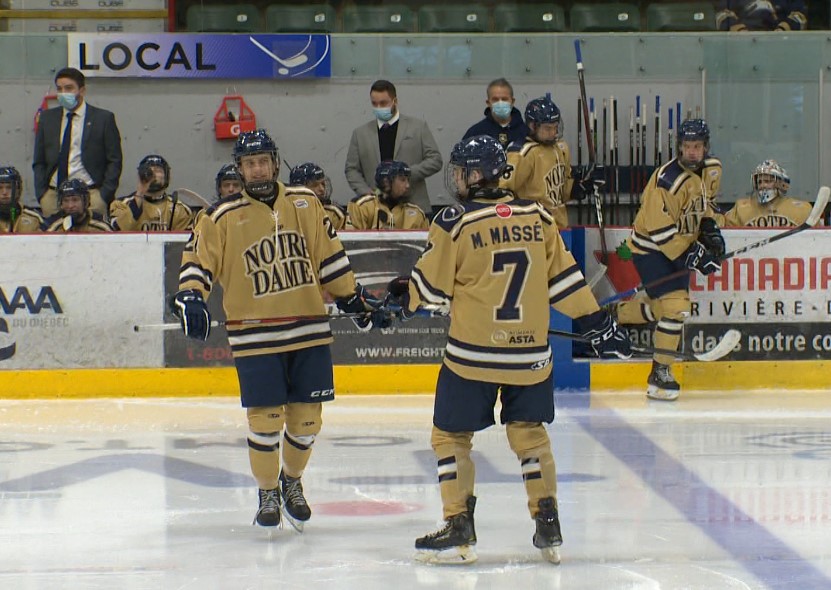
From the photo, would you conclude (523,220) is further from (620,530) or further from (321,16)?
(321,16)

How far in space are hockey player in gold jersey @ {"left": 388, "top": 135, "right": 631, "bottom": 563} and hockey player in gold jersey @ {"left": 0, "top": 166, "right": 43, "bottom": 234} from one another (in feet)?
15.4

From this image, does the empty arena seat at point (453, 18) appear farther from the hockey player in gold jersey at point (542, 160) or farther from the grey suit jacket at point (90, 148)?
the grey suit jacket at point (90, 148)

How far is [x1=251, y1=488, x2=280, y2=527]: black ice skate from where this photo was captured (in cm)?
487

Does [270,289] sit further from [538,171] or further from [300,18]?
[300,18]

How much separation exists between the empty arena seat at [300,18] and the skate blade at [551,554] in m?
6.32

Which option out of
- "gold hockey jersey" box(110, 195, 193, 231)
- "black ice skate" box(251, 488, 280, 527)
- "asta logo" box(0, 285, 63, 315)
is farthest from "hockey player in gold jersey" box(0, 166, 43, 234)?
"black ice skate" box(251, 488, 280, 527)

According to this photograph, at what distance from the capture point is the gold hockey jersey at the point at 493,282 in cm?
434

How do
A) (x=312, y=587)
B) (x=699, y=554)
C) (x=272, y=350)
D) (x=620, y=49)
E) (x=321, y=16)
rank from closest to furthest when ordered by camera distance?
1. (x=312, y=587)
2. (x=699, y=554)
3. (x=272, y=350)
4. (x=620, y=49)
5. (x=321, y=16)

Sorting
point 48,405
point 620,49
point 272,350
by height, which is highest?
point 620,49

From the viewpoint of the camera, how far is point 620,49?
9523 mm

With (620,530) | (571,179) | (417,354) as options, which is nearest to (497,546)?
(620,530)

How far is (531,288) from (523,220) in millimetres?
206

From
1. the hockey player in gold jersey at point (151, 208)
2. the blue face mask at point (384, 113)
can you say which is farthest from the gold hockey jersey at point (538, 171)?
the hockey player in gold jersey at point (151, 208)

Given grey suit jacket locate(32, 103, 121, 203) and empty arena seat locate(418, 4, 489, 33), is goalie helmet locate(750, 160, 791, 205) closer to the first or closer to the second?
empty arena seat locate(418, 4, 489, 33)
